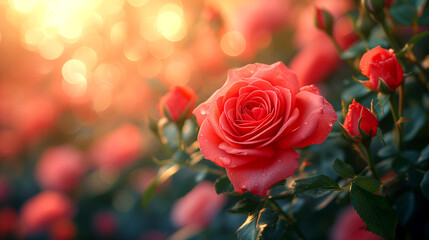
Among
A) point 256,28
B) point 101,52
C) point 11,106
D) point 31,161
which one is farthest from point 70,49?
point 256,28

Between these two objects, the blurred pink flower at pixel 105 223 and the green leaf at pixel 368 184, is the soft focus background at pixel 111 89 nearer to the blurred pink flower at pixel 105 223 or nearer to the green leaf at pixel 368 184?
the blurred pink flower at pixel 105 223

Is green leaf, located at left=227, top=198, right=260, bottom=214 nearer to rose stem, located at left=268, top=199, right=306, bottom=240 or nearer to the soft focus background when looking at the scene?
rose stem, located at left=268, top=199, right=306, bottom=240

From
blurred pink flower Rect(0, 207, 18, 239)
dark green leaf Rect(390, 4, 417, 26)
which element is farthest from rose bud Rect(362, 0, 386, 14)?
blurred pink flower Rect(0, 207, 18, 239)

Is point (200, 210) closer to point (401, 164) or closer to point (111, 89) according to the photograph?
point (401, 164)

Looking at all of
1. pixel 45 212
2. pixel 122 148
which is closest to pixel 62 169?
pixel 45 212

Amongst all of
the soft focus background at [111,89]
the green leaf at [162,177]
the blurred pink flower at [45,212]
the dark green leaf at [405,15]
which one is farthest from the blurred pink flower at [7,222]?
the dark green leaf at [405,15]

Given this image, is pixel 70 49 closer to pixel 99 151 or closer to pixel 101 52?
pixel 101 52
